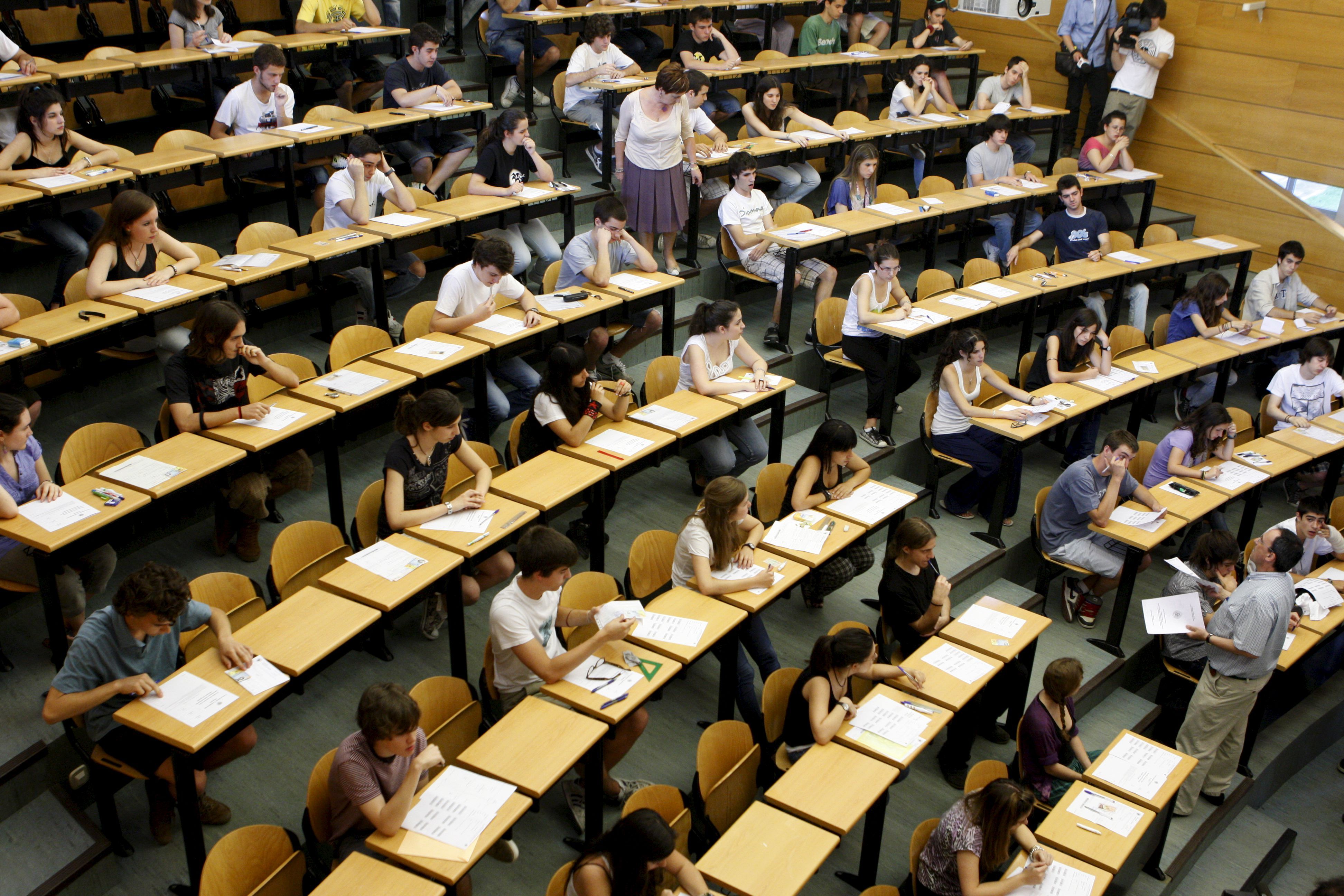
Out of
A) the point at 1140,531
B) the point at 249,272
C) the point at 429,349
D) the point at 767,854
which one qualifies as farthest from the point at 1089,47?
the point at 767,854

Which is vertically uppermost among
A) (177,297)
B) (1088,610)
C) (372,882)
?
(177,297)

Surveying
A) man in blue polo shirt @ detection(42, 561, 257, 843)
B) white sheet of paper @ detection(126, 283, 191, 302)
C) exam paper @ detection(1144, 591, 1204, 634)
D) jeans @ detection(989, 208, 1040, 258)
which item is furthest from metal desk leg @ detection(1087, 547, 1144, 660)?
white sheet of paper @ detection(126, 283, 191, 302)

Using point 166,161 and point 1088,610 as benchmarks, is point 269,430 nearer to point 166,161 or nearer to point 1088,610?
point 166,161

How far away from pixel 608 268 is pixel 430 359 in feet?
5.10

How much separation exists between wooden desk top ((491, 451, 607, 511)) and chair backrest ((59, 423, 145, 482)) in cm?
173

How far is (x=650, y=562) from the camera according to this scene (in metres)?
5.43

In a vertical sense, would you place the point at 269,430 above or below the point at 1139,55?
below

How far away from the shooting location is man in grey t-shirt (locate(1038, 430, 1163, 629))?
614cm

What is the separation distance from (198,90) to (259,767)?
5850 mm

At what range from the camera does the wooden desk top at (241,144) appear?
23.5 ft

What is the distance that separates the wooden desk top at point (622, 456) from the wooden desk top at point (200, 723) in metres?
2.15

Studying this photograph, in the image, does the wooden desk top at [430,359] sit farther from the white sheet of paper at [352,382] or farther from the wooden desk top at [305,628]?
the wooden desk top at [305,628]

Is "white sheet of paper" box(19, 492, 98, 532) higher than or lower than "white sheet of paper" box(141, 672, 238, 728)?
higher

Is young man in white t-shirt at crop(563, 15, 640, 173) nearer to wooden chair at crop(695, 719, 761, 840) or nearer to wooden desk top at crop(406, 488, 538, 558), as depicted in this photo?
wooden desk top at crop(406, 488, 538, 558)
